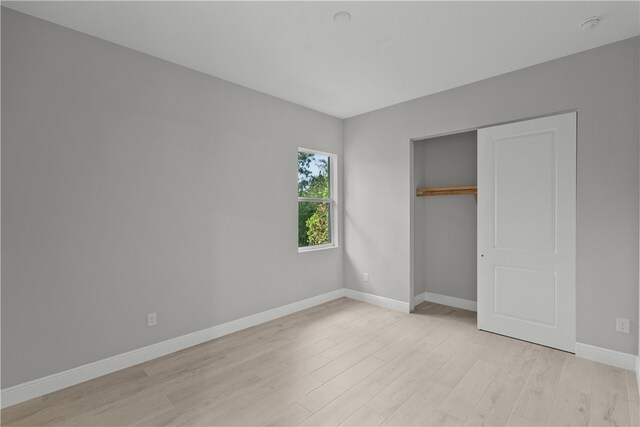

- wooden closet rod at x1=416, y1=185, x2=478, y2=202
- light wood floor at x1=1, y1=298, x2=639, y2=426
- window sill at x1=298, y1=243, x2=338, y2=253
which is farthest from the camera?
window sill at x1=298, y1=243, x2=338, y2=253

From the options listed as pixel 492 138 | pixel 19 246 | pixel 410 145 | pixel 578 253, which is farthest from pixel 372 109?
pixel 19 246

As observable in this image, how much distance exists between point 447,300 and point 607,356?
1.85 metres

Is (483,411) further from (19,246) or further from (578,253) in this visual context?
(19,246)

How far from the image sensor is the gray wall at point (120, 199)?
2.23 metres

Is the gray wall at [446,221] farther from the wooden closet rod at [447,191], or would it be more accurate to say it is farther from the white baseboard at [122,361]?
the white baseboard at [122,361]

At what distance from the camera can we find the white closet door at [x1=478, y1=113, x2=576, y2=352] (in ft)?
9.57

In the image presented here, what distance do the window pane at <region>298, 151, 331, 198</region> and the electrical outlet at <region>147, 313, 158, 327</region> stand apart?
222 centimetres

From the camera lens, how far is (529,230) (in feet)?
10.3

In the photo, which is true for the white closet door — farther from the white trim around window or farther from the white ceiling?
the white trim around window

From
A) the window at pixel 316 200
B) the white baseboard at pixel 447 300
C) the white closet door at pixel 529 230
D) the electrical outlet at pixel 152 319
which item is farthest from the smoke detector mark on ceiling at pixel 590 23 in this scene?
the electrical outlet at pixel 152 319

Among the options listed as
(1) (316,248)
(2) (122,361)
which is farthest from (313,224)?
(2) (122,361)

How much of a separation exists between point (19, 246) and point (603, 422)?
4.05 m

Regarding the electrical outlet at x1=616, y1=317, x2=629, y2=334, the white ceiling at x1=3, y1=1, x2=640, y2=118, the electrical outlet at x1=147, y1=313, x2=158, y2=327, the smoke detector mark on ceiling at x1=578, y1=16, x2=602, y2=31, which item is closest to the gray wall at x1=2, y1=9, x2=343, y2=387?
the electrical outlet at x1=147, y1=313, x2=158, y2=327

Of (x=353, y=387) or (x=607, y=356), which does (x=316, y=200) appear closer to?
(x=353, y=387)
